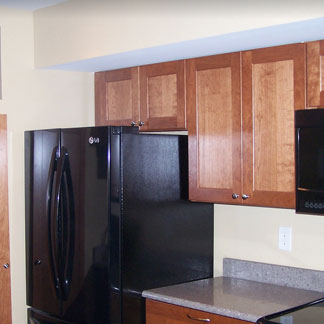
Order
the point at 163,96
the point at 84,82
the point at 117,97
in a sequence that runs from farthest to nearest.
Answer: the point at 84,82 < the point at 117,97 < the point at 163,96

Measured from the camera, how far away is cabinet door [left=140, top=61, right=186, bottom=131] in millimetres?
3223

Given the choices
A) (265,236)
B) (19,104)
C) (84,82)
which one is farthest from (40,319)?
(84,82)

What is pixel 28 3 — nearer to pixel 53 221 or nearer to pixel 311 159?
pixel 53 221

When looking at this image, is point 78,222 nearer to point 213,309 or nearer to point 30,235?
point 30,235

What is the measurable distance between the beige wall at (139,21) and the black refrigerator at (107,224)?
465 mm

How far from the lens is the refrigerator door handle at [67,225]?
3.18 metres

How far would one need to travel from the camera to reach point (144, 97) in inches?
134

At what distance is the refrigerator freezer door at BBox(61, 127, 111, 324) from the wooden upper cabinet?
432mm

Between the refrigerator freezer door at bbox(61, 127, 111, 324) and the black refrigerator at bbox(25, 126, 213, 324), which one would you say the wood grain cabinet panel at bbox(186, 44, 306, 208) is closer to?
the black refrigerator at bbox(25, 126, 213, 324)

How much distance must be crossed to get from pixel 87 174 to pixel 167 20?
0.87 meters

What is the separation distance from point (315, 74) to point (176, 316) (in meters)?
1.32

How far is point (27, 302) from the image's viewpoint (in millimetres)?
3508

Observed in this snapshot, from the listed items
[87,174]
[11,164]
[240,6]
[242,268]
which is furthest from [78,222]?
[240,6]

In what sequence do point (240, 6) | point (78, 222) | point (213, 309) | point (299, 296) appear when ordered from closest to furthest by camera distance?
point (240, 6) → point (213, 309) → point (299, 296) → point (78, 222)
